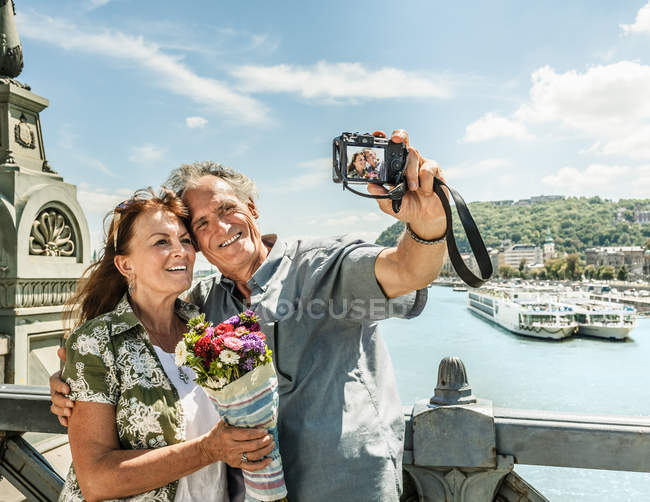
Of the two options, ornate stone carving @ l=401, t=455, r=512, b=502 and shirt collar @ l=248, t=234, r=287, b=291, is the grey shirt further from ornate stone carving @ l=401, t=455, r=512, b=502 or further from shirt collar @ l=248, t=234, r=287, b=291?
ornate stone carving @ l=401, t=455, r=512, b=502

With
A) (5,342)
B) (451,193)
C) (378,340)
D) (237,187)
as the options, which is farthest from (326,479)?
(5,342)

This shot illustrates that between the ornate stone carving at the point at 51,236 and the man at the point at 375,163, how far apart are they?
4.98m

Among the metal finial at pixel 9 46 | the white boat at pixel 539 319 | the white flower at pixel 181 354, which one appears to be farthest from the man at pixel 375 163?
the white boat at pixel 539 319

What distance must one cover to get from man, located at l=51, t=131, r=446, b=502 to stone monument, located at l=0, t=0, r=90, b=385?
4277mm

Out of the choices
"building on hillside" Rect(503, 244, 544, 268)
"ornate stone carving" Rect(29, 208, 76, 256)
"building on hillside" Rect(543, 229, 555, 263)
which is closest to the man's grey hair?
"ornate stone carving" Rect(29, 208, 76, 256)

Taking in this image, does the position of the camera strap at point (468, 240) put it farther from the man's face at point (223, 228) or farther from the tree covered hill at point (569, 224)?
the tree covered hill at point (569, 224)

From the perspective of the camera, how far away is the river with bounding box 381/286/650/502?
48.4ft

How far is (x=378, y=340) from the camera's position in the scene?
1.68 m

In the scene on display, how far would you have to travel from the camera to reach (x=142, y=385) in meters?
1.61

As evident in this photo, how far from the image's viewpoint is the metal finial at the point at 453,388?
173 centimetres

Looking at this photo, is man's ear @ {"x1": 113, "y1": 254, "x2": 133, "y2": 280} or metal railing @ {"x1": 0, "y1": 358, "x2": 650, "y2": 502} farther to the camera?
man's ear @ {"x1": 113, "y1": 254, "x2": 133, "y2": 280}

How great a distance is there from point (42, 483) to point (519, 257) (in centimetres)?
13558

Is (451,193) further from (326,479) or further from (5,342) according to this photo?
(5,342)

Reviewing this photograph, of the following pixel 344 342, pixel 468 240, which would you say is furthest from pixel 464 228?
pixel 344 342
